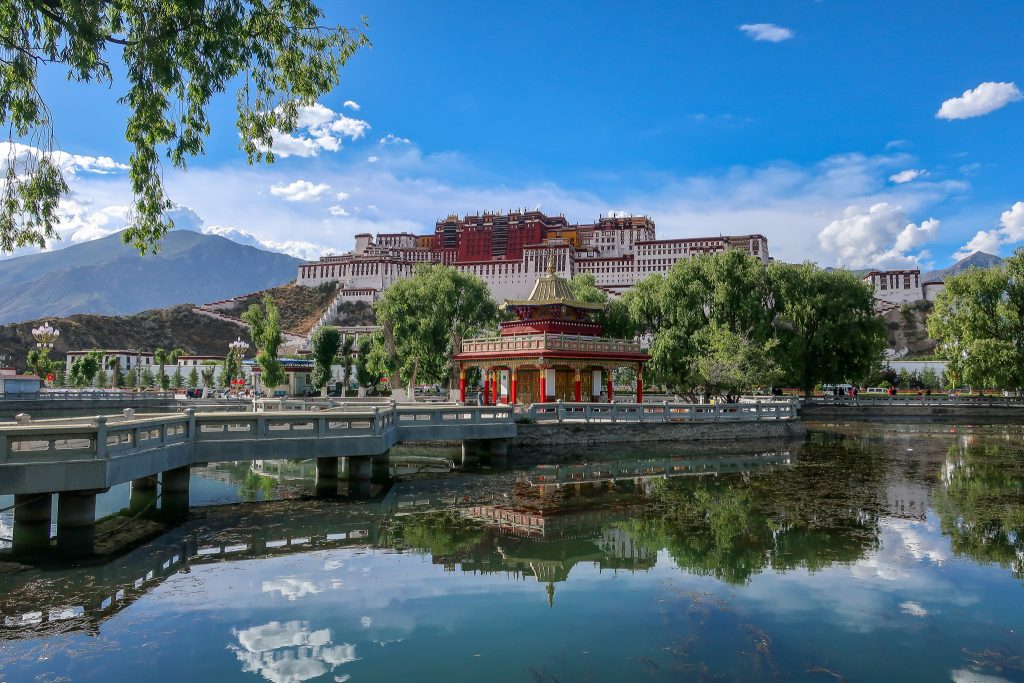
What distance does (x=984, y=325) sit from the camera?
164 ft

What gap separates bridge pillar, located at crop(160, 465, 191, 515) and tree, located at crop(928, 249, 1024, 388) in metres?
50.5

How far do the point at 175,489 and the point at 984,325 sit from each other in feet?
176

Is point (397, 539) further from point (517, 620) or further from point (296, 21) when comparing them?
point (296, 21)

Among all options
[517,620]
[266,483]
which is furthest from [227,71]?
[266,483]

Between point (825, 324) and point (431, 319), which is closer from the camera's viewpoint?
point (431, 319)

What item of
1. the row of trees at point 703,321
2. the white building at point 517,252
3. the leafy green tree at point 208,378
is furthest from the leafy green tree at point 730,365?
the white building at point 517,252

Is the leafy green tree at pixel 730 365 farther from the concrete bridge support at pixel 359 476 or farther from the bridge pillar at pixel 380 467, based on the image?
the concrete bridge support at pixel 359 476

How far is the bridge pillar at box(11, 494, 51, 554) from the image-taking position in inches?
549

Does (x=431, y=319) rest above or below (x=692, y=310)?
below

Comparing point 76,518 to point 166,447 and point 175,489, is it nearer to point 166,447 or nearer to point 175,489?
point 166,447

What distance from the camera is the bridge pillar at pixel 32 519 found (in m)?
14.0

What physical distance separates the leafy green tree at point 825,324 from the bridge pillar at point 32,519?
4617 centimetres

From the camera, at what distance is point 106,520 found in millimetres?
16500

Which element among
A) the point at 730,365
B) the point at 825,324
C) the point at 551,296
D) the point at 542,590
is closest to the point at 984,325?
the point at 825,324
